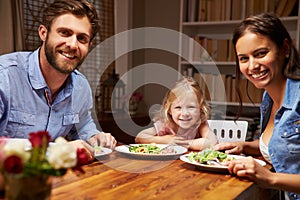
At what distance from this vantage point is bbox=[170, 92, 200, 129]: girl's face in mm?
2014

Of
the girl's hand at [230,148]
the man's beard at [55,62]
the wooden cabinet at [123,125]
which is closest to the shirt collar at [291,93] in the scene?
the girl's hand at [230,148]

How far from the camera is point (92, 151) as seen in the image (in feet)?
4.40

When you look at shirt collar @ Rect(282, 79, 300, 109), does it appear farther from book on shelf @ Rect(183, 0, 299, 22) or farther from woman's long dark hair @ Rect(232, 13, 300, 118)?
book on shelf @ Rect(183, 0, 299, 22)

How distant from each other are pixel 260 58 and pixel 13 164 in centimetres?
110

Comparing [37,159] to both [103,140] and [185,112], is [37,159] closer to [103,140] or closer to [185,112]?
[103,140]

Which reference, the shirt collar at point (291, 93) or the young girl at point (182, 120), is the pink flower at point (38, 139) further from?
the young girl at point (182, 120)

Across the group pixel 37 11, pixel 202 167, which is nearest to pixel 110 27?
pixel 37 11

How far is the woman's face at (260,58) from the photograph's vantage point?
1346mm

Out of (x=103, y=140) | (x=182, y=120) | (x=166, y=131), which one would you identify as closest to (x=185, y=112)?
(x=182, y=120)

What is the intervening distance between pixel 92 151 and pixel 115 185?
35 centimetres

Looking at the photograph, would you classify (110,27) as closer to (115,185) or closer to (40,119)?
(40,119)

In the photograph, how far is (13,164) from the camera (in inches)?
21.6

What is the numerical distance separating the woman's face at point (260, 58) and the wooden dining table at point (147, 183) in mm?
469

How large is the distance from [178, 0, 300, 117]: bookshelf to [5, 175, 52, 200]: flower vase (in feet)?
8.56
